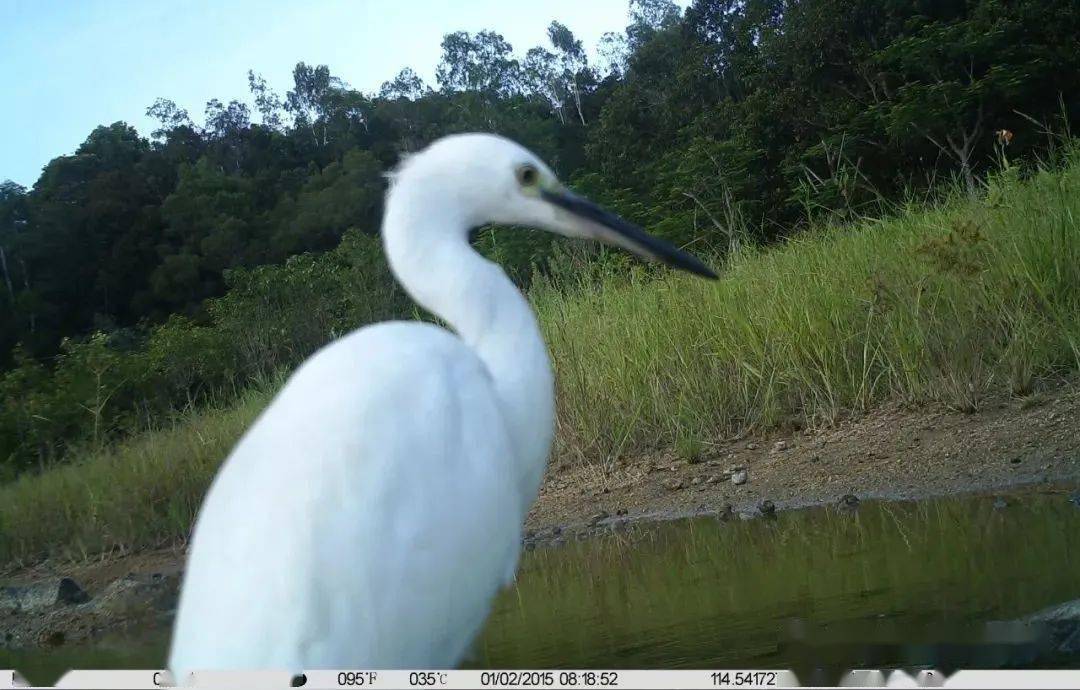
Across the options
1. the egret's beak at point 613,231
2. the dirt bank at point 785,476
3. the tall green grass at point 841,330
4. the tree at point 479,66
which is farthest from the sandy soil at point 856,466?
the tree at point 479,66

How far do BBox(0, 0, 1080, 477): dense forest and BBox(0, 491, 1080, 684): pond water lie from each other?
213 inches

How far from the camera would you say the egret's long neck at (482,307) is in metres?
2.08

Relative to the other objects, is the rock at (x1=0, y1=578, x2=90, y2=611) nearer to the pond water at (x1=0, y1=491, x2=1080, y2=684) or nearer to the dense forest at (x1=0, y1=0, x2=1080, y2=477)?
the pond water at (x1=0, y1=491, x2=1080, y2=684)

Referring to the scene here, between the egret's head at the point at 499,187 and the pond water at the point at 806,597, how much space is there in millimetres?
982

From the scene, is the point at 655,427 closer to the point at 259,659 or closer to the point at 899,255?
the point at 899,255

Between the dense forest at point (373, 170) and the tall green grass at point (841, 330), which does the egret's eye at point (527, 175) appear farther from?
the dense forest at point (373, 170)

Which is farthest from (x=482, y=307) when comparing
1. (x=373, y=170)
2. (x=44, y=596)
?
(x=373, y=170)

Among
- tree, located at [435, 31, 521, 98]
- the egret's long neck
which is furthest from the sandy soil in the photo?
tree, located at [435, 31, 521, 98]

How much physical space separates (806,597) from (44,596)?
4096 mm

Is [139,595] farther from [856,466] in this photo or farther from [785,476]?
[856,466]

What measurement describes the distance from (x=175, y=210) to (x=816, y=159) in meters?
9.80

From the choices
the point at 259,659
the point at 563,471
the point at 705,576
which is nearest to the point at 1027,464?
the point at 705,576

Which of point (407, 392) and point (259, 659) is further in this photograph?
point (407, 392)

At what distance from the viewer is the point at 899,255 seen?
578 cm
